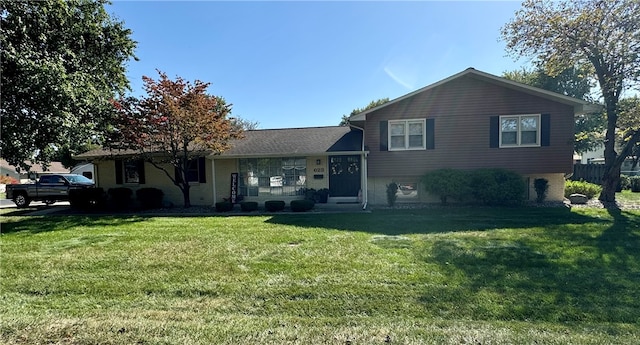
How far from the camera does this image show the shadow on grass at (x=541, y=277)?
3.48 m

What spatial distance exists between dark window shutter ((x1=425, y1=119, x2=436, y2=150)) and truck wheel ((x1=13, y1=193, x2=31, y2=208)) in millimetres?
19804

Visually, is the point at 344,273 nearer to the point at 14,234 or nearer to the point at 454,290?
the point at 454,290

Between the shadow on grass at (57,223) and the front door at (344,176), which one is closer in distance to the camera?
the shadow on grass at (57,223)

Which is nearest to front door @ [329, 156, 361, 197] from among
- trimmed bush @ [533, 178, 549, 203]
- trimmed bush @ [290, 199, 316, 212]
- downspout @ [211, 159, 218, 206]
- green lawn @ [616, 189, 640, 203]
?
trimmed bush @ [290, 199, 316, 212]

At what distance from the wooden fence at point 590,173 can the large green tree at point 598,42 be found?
8097mm

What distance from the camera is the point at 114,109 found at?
41.8ft

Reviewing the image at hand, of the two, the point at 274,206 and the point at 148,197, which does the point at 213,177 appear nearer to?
the point at 148,197

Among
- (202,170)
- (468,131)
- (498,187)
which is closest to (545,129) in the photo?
(468,131)

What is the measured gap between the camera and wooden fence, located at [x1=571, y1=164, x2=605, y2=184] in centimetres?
1959

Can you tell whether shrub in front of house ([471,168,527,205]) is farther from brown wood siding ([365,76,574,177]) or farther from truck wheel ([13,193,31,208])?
truck wheel ([13,193,31,208])

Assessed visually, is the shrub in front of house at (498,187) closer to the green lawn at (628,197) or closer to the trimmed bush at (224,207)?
the green lawn at (628,197)

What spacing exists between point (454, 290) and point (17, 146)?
13.6m

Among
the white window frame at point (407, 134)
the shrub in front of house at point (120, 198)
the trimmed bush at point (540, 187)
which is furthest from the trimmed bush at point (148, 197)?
the trimmed bush at point (540, 187)

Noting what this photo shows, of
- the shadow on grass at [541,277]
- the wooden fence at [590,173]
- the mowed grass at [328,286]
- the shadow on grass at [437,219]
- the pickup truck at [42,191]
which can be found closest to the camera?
the mowed grass at [328,286]
